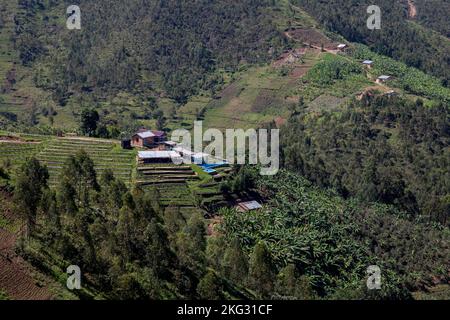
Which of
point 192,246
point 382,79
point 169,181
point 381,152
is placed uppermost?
point 382,79

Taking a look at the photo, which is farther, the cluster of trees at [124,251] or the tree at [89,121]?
the tree at [89,121]

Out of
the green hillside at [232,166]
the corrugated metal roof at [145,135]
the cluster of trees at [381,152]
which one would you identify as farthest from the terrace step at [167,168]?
the cluster of trees at [381,152]

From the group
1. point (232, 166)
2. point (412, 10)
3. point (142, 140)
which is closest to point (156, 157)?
point (142, 140)

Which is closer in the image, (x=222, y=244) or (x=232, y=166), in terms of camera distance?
(x=222, y=244)

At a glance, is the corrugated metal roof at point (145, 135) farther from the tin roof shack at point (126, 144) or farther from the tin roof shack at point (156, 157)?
the tin roof shack at point (156, 157)

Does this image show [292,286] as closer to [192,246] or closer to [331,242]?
[192,246]
